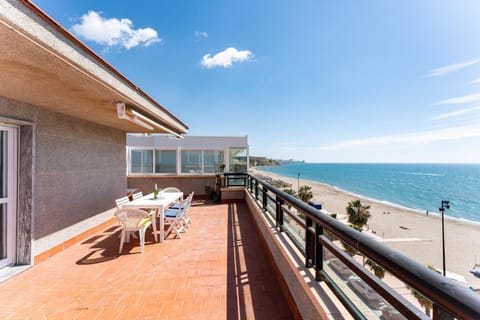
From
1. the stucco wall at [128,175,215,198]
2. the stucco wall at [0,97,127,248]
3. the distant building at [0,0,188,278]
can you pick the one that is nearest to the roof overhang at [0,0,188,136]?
the distant building at [0,0,188,278]

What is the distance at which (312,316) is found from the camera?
1.55 m

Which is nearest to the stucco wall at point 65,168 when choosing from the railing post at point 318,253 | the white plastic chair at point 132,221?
the white plastic chair at point 132,221

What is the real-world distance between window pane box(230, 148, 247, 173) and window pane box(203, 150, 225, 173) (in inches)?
19.4

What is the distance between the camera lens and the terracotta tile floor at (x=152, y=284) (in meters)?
2.21

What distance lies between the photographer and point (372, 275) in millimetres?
1148

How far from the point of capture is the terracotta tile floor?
2.21m

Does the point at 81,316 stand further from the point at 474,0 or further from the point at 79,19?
the point at 474,0

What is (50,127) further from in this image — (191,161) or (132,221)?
(191,161)

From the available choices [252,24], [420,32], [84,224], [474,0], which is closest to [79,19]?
[84,224]

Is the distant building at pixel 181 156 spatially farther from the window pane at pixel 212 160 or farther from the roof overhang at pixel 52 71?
the roof overhang at pixel 52 71

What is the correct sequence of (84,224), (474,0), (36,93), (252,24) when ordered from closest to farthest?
(36,93)
(474,0)
(84,224)
(252,24)

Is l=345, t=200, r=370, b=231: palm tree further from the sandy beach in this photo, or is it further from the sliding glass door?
the sliding glass door

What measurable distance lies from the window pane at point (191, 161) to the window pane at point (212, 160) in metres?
0.27

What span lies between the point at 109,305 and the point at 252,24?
8.34 meters
